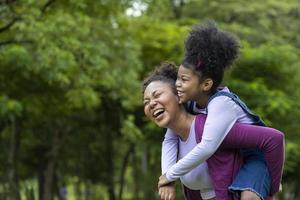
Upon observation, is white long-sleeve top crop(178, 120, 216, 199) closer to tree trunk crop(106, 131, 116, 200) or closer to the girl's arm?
the girl's arm

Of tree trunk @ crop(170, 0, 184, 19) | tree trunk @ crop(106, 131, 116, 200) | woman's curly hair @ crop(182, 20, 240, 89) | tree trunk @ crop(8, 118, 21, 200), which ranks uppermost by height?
tree trunk @ crop(170, 0, 184, 19)

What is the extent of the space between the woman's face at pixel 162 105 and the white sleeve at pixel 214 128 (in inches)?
8.9

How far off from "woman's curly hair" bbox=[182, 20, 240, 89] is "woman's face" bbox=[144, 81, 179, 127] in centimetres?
19

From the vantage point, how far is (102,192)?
32281mm

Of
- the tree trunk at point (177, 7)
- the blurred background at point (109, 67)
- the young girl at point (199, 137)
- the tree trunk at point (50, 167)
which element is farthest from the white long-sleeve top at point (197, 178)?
the tree trunk at point (177, 7)

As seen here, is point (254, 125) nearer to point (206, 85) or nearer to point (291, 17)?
point (206, 85)

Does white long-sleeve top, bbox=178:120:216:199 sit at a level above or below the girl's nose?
below

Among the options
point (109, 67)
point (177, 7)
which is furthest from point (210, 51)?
point (177, 7)

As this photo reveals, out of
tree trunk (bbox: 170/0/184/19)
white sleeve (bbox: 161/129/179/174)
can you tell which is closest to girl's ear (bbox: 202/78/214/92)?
white sleeve (bbox: 161/129/179/174)

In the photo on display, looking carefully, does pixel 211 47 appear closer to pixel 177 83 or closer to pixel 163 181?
pixel 177 83

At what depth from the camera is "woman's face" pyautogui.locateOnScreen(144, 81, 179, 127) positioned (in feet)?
11.0

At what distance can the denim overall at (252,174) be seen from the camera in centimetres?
318

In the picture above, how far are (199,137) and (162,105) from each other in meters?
0.25

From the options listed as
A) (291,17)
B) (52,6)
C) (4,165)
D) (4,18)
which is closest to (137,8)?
(52,6)
